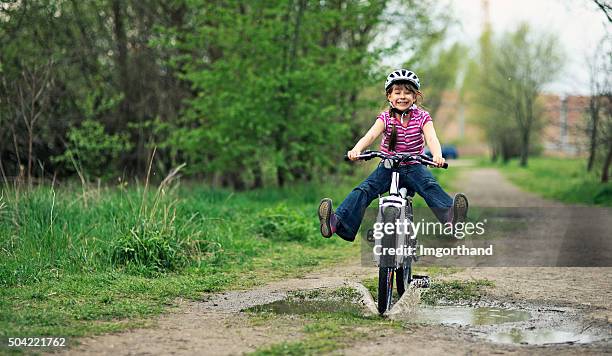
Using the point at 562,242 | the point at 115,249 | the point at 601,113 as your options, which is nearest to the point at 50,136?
the point at 115,249

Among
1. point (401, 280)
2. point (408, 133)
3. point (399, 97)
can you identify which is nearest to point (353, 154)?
point (408, 133)

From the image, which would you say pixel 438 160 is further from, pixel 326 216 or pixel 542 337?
pixel 542 337

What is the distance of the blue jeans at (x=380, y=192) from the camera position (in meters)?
6.73

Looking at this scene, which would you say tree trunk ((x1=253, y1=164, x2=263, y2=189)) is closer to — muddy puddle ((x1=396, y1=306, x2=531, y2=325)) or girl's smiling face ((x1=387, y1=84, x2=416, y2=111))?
girl's smiling face ((x1=387, y1=84, x2=416, y2=111))

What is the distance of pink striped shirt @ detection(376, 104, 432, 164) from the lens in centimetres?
690

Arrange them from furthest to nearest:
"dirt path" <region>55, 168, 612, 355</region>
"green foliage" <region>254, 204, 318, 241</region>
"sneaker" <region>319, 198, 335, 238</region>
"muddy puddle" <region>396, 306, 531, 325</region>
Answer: "green foliage" <region>254, 204, 318, 241</region>
"sneaker" <region>319, 198, 335, 238</region>
"muddy puddle" <region>396, 306, 531, 325</region>
"dirt path" <region>55, 168, 612, 355</region>

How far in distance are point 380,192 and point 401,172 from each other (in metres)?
0.25

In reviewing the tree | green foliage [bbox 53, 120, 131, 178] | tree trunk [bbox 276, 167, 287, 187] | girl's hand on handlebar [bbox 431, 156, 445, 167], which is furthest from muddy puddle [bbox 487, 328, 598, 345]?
the tree

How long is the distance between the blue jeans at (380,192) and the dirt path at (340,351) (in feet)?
3.17

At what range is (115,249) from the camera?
28.2 ft

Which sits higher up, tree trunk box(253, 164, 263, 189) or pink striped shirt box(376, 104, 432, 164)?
pink striped shirt box(376, 104, 432, 164)

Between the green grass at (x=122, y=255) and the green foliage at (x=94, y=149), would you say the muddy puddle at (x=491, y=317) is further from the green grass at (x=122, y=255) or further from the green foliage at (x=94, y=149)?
the green foliage at (x=94, y=149)

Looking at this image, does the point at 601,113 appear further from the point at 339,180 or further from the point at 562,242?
the point at 562,242

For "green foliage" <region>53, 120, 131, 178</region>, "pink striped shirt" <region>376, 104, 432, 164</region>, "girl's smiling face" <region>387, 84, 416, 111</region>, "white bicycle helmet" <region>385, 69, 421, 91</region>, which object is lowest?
"green foliage" <region>53, 120, 131, 178</region>
